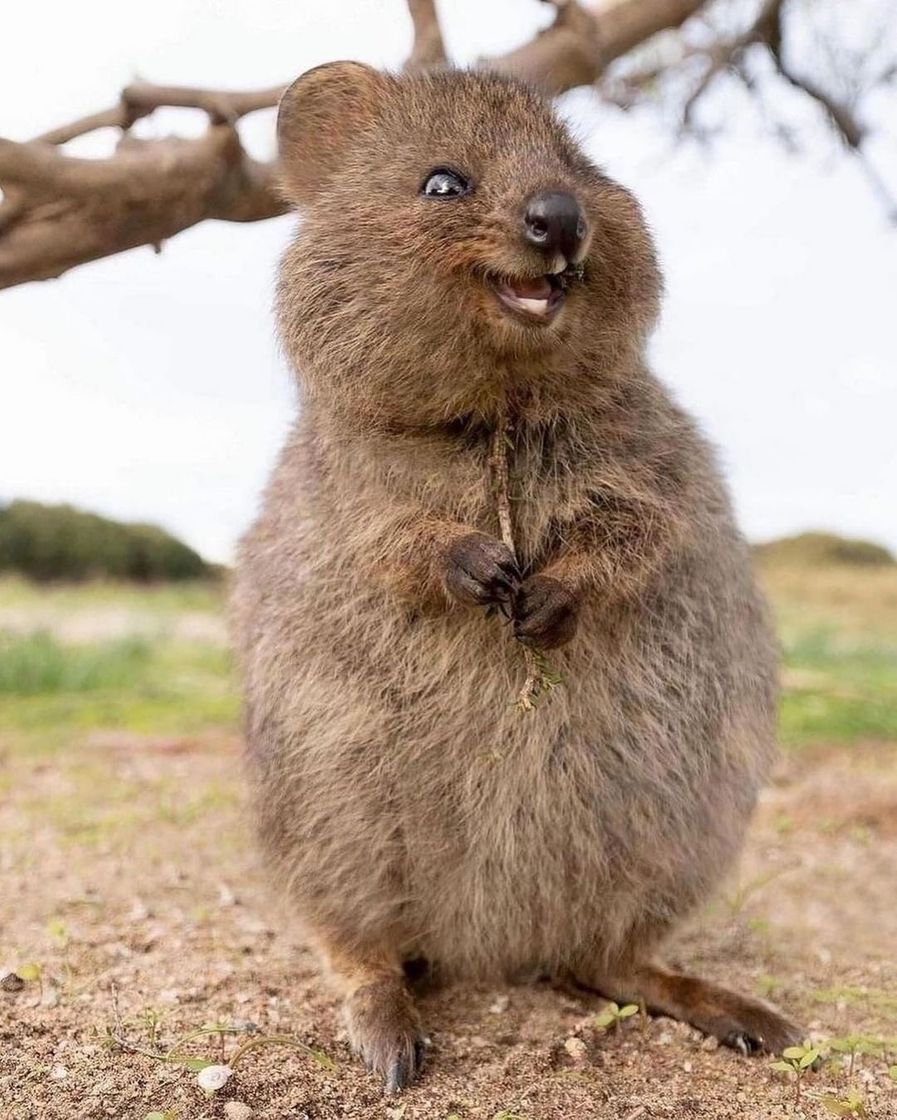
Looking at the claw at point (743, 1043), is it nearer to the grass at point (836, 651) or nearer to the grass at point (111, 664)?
the grass at point (836, 651)

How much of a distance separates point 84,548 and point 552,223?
10970mm

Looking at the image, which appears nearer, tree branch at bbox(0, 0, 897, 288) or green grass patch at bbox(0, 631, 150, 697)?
tree branch at bbox(0, 0, 897, 288)

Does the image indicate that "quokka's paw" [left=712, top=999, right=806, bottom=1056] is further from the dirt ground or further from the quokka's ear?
the quokka's ear

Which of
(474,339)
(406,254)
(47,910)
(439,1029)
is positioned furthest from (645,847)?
(47,910)

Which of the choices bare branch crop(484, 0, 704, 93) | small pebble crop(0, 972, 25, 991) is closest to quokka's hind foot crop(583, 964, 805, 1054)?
small pebble crop(0, 972, 25, 991)

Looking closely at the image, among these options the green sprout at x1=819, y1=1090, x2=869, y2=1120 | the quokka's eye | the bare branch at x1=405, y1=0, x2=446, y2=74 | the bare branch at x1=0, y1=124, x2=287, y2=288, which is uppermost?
the bare branch at x1=405, y1=0, x2=446, y2=74

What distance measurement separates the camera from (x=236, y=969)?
3621mm

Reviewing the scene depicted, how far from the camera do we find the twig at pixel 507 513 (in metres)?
3.06

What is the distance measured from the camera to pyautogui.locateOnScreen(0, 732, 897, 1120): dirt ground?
2.86m

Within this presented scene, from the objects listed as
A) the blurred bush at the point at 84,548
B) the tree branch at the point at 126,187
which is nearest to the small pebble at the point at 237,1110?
the tree branch at the point at 126,187

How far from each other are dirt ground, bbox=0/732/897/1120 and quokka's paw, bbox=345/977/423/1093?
5 cm

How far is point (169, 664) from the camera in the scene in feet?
35.2

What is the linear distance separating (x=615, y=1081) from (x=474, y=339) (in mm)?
1853

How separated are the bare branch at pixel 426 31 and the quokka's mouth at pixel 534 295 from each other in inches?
114
